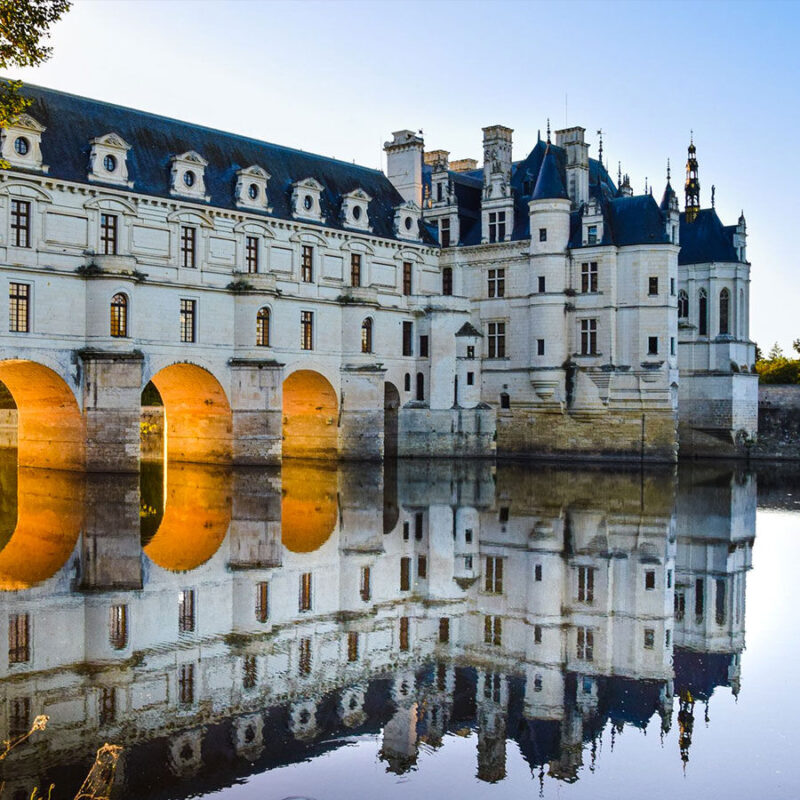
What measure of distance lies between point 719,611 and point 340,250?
27475 mm

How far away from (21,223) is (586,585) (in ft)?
69.0

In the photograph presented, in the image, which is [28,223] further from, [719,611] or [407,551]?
[719,611]

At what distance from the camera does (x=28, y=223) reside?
1125 inches

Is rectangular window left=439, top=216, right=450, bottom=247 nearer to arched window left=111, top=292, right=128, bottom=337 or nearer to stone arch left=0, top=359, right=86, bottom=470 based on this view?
arched window left=111, top=292, right=128, bottom=337

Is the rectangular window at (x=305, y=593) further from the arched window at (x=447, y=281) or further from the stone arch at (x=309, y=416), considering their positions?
the arched window at (x=447, y=281)

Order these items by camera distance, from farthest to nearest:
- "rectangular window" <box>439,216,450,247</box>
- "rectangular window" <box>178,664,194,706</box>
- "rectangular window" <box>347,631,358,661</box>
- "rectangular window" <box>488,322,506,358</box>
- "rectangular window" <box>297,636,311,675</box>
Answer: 1. "rectangular window" <box>439,216,450,247</box>
2. "rectangular window" <box>488,322,506,358</box>
3. "rectangular window" <box>347,631,358,661</box>
4. "rectangular window" <box>297,636,311,675</box>
5. "rectangular window" <box>178,664,194,706</box>

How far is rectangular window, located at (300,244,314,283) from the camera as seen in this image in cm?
3703

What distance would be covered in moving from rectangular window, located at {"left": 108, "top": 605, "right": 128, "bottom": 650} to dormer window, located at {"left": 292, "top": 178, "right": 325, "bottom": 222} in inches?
1051

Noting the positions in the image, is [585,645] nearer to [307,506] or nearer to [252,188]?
[307,506]

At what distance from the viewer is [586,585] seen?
14.3 metres

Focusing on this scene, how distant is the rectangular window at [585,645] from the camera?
1065 centimetres

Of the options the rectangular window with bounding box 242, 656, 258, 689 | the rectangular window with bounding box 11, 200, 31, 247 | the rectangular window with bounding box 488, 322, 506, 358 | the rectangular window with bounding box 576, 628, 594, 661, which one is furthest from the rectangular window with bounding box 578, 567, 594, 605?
the rectangular window with bounding box 488, 322, 506, 358

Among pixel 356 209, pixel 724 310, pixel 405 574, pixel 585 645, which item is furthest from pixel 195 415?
pixel 724 310

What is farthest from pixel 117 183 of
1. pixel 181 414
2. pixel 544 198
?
pixel 544 198
